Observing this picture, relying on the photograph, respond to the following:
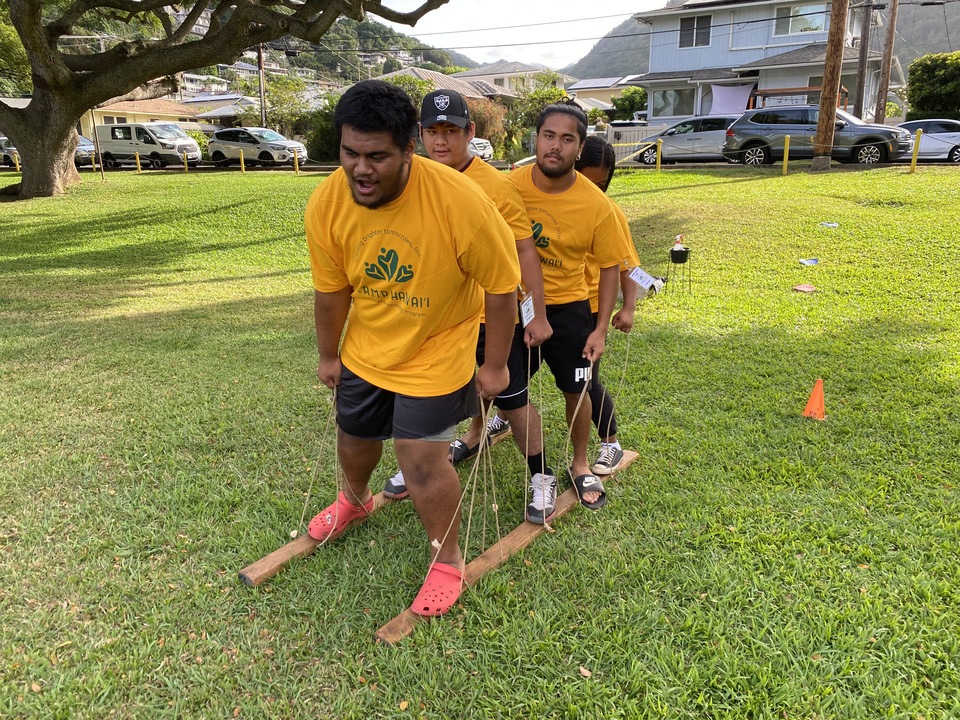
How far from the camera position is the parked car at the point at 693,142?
18438mm

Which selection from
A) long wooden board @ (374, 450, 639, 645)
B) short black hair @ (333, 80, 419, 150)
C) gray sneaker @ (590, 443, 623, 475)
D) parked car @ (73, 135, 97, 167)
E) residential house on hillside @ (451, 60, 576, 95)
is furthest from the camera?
residential house on hillside @ (451, 60, 576, 95)

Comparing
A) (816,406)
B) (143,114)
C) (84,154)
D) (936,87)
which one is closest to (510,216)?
(816,406)

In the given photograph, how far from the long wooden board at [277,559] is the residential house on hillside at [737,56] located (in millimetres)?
29355

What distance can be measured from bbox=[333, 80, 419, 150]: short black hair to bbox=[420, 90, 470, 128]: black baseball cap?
2.47 ft

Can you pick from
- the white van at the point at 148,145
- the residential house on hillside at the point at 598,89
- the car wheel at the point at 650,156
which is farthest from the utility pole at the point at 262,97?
the residential house on hillside at the point at 598,89

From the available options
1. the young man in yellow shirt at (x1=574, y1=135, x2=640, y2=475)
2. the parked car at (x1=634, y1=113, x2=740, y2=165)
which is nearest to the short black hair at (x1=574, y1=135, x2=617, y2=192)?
the young man in yellow shirt at (x1=574, y1=135, x2=640, y2=475)

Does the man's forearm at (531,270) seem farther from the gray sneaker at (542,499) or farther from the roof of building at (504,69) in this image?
the roof of building at (504,69)

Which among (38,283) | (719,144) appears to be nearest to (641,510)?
(38,283)

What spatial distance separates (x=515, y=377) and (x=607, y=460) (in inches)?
33.1

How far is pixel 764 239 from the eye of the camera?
9188 millimetres

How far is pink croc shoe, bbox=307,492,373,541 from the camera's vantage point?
10.2 feet

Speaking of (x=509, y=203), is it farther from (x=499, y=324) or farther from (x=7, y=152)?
(x=7, y=152)

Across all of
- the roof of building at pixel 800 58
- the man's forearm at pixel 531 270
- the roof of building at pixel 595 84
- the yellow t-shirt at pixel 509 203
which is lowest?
the man's forearm at pixel 531 270

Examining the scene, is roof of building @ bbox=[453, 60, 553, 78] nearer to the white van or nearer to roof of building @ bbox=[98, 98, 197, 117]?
roof of building @ bbox=[98, 98, 197, 117]
